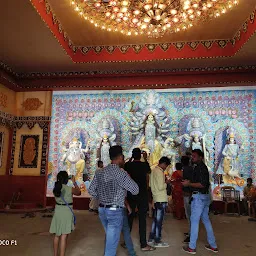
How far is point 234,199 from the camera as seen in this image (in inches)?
331

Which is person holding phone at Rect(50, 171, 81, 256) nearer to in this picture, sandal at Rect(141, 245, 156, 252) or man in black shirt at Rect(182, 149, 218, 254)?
sandal at Rect(141, 245, 156, 252)

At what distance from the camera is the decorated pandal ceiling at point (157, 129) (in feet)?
29.7

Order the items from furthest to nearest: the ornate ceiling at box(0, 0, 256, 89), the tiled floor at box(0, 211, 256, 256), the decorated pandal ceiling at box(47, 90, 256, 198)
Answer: the decorated pandal ceiling at box(47, 90, 256, 198) → the ornate ceiling at box(0, 0, 256, 89) → the tiled floor at box(0, 211, 256, 256)

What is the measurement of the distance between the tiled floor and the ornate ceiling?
4.86 meters

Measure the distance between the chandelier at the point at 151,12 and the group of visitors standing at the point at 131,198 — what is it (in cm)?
287

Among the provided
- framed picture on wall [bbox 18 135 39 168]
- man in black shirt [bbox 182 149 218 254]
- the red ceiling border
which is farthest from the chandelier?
framed picture on wall [bbox 18 135 39 168]

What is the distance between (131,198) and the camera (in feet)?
14.8

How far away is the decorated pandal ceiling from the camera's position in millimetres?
9062

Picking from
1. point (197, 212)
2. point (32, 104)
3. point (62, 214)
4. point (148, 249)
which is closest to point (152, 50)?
point (32, 104)

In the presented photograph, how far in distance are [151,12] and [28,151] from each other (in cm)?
690

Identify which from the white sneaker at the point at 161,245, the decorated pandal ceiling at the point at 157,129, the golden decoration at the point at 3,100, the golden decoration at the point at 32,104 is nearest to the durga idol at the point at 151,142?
the decorated pandal ceiling at the point at 157,129

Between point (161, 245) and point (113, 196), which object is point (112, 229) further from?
point (161, 245)

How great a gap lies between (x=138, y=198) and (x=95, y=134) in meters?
5.60

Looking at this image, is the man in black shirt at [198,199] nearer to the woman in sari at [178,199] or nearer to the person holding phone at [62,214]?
the person holding phone at [62,214]
